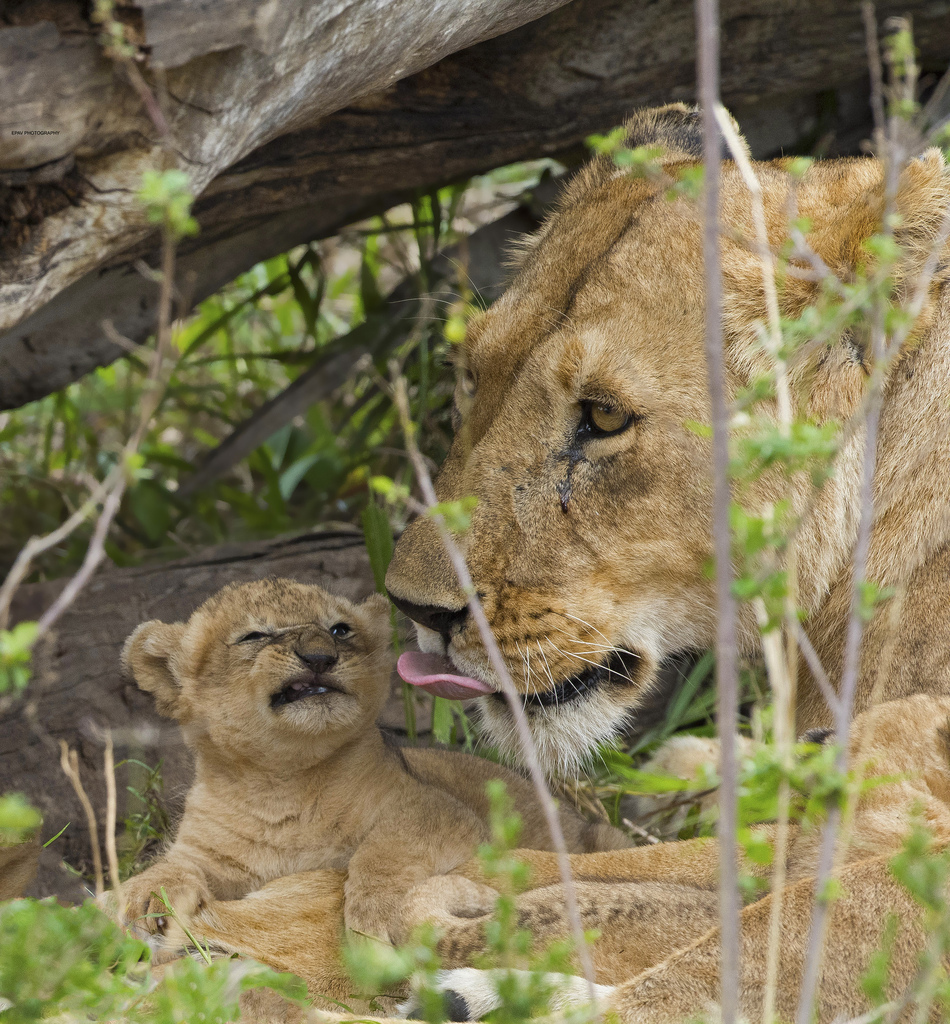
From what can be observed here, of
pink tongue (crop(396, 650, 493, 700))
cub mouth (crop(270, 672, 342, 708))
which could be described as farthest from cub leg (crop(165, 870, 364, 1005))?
pink tongue (crop(396, 650, 493, 700))

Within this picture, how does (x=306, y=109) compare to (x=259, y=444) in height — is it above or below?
above

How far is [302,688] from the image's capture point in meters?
3.14

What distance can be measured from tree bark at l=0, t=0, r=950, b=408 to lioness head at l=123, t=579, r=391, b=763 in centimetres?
102

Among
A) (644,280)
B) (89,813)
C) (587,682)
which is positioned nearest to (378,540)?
(587,682)

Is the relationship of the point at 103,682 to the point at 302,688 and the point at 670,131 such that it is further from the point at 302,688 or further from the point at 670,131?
the point at 670,131

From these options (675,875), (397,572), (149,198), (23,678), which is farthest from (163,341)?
(675,875)

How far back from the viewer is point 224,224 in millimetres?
4133

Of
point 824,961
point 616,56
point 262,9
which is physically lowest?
point 824,961

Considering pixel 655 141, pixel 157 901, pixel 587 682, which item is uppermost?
pixel 655 141

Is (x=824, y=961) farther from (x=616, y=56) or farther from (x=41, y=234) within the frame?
(x=616, y=56)

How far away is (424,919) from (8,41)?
206 centimetres

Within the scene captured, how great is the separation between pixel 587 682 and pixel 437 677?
40cm

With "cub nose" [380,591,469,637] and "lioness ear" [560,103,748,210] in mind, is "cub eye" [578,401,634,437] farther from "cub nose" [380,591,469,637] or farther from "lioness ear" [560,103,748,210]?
"lioness ear" [560,103,748,210]

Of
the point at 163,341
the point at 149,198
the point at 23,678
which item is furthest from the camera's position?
the point at 163,341
